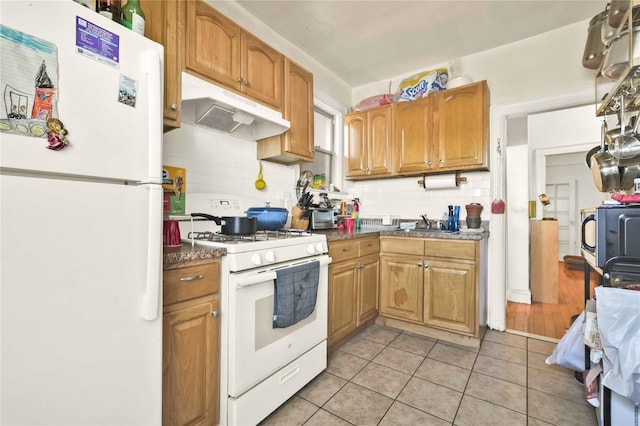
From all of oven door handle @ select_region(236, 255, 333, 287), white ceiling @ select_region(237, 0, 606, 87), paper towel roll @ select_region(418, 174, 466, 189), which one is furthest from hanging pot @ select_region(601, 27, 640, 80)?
oven door handle @ select_region(236, 255, 333, 287)

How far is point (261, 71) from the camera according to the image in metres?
2.07

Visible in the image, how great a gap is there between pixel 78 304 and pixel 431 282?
2.31 metres

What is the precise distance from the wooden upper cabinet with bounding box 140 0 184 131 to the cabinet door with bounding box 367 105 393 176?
6.97 ft

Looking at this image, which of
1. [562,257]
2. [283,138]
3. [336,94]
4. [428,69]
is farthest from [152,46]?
[562,257]

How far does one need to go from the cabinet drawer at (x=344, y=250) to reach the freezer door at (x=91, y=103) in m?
1.33

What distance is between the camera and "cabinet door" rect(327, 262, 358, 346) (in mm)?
2135

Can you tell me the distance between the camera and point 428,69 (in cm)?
317

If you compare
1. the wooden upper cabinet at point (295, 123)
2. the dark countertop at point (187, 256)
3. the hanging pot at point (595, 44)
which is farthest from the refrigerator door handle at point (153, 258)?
Result: the hanging pot at point (595, 44)

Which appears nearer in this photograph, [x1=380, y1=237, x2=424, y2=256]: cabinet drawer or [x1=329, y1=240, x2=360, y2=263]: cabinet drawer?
[x1=329, y1=240, x2=360, y2=263]: cabinet drawer

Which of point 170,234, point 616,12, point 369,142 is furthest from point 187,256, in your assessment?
point 616,12

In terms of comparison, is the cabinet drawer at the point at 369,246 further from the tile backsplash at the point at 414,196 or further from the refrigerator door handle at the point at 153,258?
the refrigerator door handle at the point at 153,258

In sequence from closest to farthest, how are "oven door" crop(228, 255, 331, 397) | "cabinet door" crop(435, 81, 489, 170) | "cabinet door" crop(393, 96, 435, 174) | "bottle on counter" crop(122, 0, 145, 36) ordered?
"bottle on counter" crop(122, 0, 145, 36) → "oven door" crop(228, 255, 331, 397) → "cabinet door" crop(435, 81, 489, 170) → "cabinet door" crop(393, 96, 435, 174)

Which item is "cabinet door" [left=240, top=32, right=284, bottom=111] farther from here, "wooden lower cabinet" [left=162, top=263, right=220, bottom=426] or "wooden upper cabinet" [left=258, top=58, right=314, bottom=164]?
"wooden lower cabinet" [left=162, top=263, right=220, bottom=426]

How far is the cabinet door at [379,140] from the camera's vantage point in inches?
122
